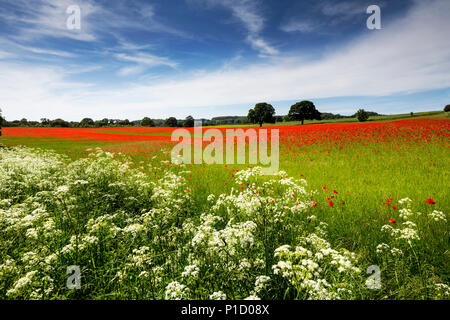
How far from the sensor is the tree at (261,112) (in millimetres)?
67125

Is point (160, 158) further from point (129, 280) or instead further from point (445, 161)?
point (445, 161)

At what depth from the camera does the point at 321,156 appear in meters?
11.2

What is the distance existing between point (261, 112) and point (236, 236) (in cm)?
7018

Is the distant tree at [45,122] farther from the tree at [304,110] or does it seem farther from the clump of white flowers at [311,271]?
the clump of white flowers at [311,271]

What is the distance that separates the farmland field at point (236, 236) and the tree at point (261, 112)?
60.2m

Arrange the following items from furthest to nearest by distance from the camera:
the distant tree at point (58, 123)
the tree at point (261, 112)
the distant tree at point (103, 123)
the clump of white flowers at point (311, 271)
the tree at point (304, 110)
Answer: the distant tree at point (103, 123)
the distant tree at point (58, 123)
the tree at point (261, 112)
the tree at point (304, 110)
the clump of white flowers at point (311, 271)

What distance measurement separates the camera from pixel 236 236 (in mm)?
2590

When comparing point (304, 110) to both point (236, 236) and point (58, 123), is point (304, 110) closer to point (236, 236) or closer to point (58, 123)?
point (236, 236)

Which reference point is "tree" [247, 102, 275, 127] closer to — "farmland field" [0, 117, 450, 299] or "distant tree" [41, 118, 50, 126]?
"farmland field" [0, 117, 450, 299]

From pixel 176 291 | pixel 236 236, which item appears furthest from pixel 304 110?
pixel 176 291

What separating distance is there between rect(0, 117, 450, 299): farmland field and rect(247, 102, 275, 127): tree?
60211 mm

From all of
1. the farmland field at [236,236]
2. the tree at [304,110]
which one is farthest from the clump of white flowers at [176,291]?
the tree at [304,110]

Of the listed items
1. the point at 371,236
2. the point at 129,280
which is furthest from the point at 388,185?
the point at 129,280
